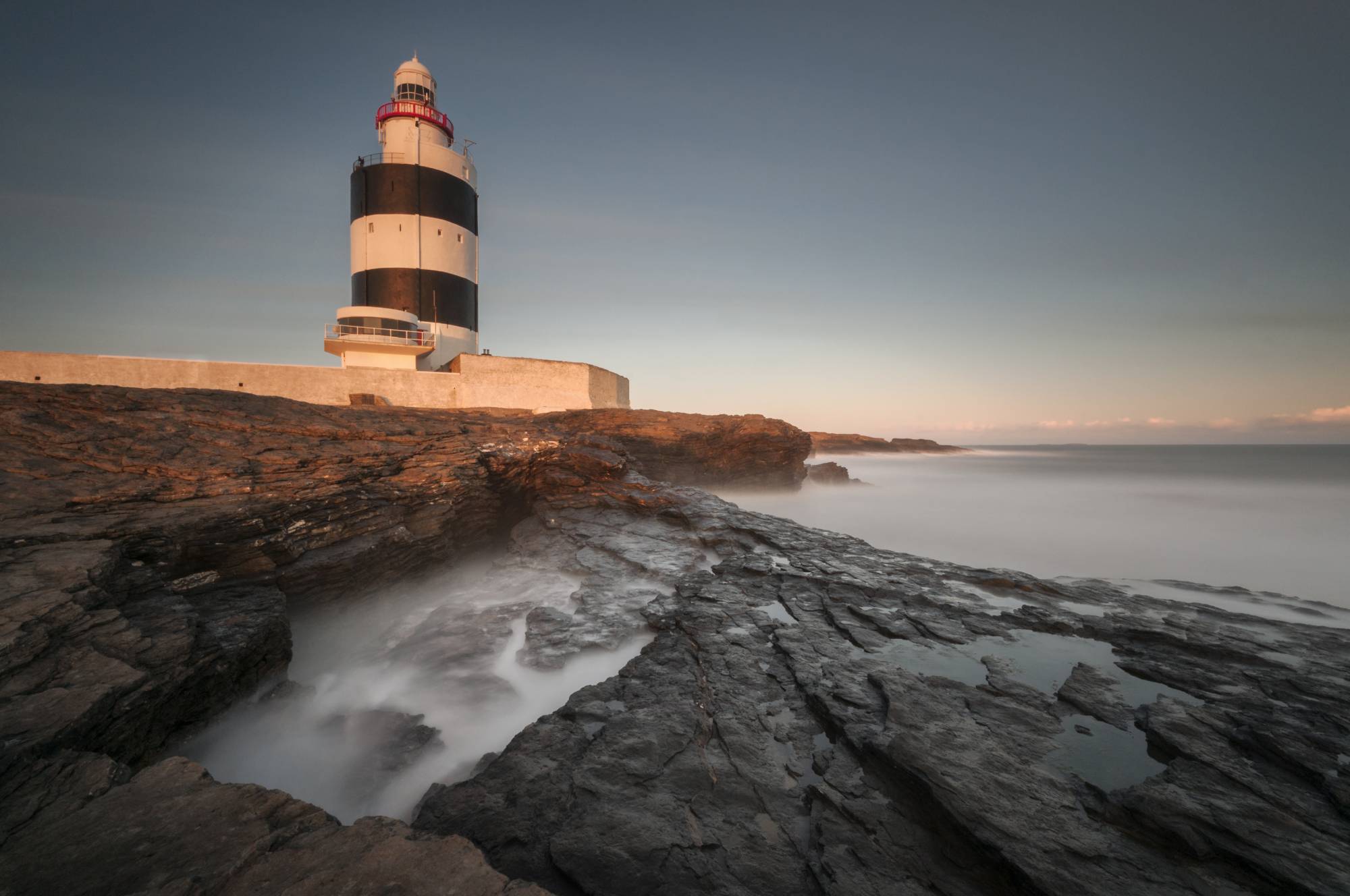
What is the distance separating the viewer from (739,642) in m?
4.50

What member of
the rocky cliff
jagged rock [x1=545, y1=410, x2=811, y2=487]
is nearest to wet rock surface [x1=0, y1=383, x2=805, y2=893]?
jagged rock [x1=545, y1=410, x2=811, y2=487]

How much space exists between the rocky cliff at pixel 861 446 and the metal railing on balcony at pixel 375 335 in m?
40.0

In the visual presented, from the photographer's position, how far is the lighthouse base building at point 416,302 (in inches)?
701

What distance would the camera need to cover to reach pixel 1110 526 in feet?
48.4

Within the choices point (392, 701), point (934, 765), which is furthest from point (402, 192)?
point (934, 765)

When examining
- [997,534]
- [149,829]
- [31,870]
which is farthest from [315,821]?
[997,534]

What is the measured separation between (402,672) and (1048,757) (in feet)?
16.4

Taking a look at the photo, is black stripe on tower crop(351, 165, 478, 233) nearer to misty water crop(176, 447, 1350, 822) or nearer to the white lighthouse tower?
the white lighthouse tower

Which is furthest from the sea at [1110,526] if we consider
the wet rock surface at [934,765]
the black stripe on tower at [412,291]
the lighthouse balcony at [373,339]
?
the black stripe on tower at [412,291]

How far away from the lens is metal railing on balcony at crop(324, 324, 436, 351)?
18.2 metres

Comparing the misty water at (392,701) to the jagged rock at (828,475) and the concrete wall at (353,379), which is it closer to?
the concrete wall at (353,379)

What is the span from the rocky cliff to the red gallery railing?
40.4 metres

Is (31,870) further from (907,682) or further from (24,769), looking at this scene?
(907,682)

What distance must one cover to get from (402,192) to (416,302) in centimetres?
441
